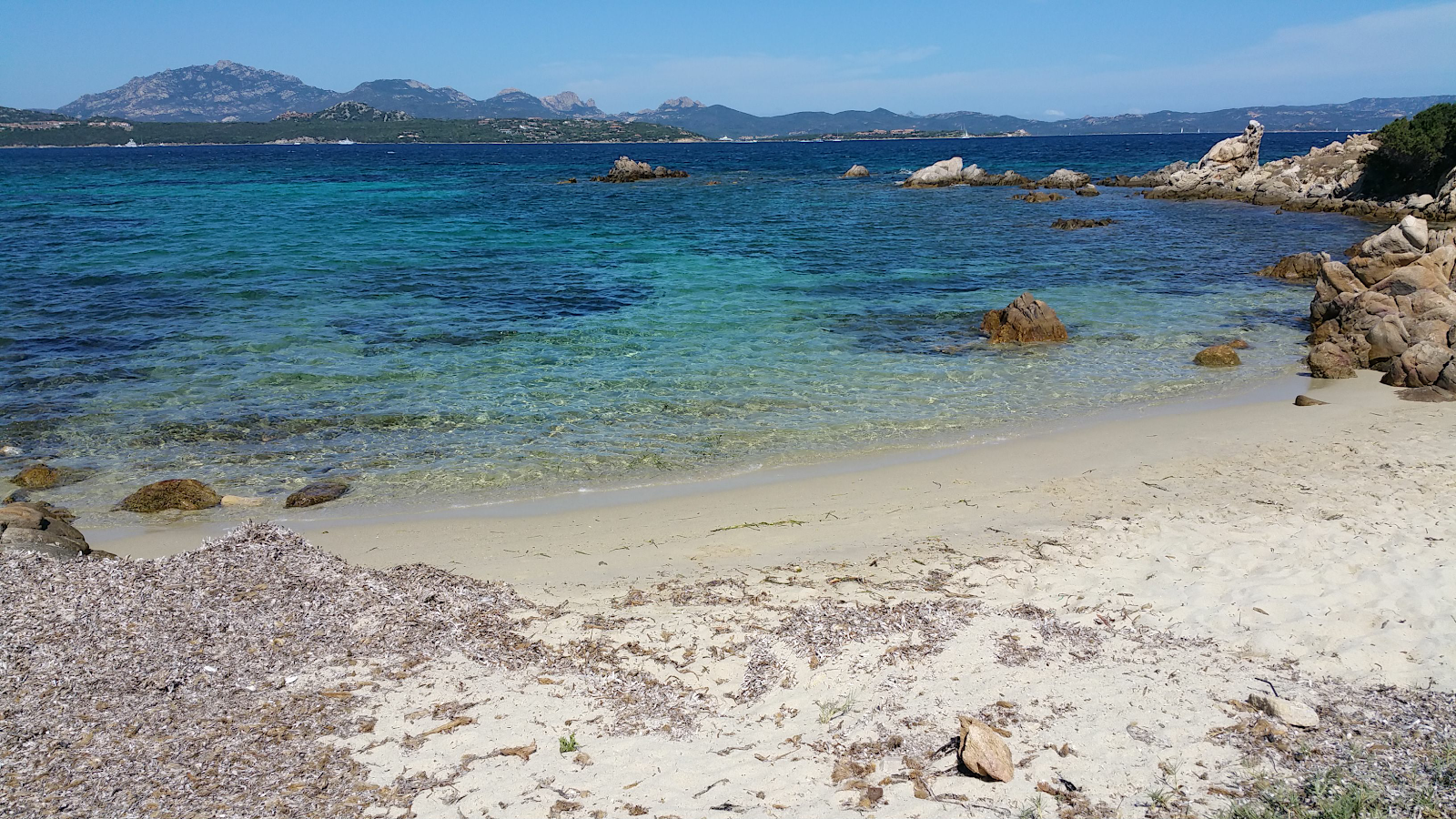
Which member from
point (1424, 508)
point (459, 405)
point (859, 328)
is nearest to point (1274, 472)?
point (1424, 508)

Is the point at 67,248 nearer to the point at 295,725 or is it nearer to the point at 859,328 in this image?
the point at 859,328

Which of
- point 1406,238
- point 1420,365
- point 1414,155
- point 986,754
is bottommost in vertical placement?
point 986,754

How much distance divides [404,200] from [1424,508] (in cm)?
5292

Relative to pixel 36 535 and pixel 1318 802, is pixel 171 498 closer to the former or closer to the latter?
pixel 36 535

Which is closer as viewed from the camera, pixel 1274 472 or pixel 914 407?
pixel 1274 472

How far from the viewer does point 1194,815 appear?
14.5ft

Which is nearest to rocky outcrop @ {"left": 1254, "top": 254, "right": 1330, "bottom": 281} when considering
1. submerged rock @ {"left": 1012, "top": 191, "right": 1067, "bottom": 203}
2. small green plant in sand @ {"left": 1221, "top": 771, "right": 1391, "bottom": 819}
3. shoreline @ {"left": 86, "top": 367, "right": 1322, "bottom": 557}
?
shoreline @ {"left": 86, "top": 367, "right": 1322, "bottom": 557}

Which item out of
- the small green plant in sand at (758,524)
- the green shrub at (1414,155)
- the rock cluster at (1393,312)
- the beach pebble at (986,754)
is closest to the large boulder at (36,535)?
the small green plant in sand at (758,524)

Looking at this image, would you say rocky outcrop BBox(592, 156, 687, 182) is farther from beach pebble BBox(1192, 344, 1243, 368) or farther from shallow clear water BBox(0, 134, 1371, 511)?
beach pebble BBox(1192, 344, 1243, 368)

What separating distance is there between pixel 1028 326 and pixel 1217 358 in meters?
3.18

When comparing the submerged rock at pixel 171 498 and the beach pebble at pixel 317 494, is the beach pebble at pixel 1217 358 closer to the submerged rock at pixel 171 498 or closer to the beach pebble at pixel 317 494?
the beach pebble at pixel 317 494

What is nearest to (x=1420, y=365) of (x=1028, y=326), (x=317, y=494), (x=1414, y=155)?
(x=1028, y=326)

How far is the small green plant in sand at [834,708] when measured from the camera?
5.49 metres

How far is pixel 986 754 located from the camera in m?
A: 4.79
